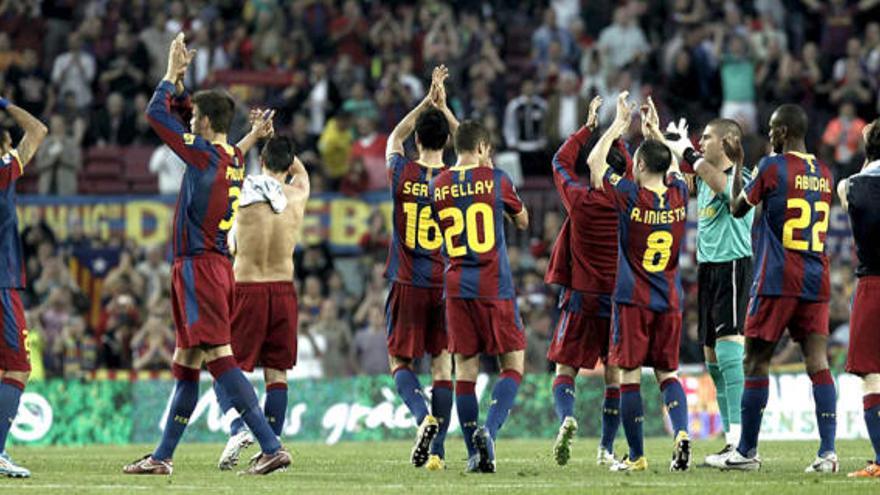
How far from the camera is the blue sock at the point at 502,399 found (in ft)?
51.2

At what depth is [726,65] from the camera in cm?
3012

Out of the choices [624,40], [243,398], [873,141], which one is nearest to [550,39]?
[624,40]

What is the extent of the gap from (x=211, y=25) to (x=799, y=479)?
768 inches

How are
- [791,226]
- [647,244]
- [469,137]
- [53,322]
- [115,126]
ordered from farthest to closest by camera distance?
1. [115,126]
2. [53,322]
3. [469,137]
4. [647,244]
5. [791,226]

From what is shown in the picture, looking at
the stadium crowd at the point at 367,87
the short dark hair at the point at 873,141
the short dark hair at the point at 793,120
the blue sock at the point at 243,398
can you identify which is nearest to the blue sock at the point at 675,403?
the short dark hair at the point at 793,120

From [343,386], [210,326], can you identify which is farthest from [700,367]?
[210,326]

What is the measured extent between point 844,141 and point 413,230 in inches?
509

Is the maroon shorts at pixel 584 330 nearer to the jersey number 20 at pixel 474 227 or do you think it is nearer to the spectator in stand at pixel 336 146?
the jersey number 20 at pixel 474 227

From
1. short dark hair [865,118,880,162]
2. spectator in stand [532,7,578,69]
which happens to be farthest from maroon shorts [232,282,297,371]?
spectator in stand [532,7,578,69]

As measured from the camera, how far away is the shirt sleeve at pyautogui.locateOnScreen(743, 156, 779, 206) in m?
15.2

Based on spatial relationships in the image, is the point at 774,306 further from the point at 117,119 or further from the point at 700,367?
the point at 117,119

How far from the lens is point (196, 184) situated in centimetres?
1505

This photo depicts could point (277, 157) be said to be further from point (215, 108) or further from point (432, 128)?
point (215, 108)

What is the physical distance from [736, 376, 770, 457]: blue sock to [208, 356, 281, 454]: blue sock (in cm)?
363
